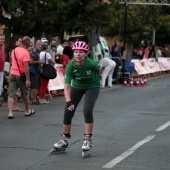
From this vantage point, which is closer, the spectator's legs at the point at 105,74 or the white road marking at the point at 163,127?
the white road marking at the point at 163,127

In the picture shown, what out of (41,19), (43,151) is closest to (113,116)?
(43,151)

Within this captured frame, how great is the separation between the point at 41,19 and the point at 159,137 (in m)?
12.0

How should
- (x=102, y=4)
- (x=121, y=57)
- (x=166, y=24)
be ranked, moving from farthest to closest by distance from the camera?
(x=166, y=24) < (x=121, y=57) < (x=102, y=4)

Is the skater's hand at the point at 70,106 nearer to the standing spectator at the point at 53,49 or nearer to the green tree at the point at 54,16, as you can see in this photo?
the standing spectator at the point at 53,49

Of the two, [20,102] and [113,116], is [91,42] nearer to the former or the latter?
[20,102]

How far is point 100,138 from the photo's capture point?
10727 mm

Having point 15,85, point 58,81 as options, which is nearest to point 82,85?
point 15,85

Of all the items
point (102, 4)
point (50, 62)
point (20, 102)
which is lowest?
point (20, 102)

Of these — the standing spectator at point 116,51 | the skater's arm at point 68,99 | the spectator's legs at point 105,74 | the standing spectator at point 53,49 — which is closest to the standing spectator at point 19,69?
the skater's arm at point 68,99

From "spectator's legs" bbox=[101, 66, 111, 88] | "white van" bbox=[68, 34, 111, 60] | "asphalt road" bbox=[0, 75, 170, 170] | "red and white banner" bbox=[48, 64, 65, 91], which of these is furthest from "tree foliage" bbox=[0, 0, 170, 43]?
"asphalt road" bbox=[0, 75, 170, 170]

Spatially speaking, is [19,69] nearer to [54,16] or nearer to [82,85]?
[82,85]

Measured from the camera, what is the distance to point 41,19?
22.0m

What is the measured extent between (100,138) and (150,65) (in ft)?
71.6

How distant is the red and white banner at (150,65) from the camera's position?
29.7 m
